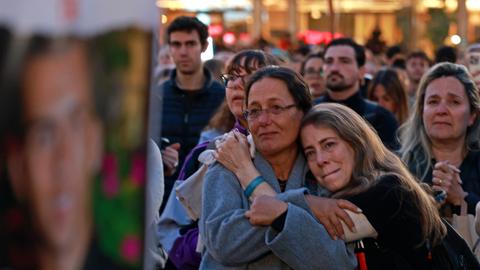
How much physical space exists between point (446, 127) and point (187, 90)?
3109mm

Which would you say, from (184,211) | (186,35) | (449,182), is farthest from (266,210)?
(186,35)

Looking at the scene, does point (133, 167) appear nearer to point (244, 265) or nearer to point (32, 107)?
point (32, 107)

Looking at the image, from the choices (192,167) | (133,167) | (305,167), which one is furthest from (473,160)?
(133,167)

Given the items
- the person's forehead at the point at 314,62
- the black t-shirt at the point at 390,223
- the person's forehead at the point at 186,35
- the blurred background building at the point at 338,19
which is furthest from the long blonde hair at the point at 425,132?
the blurred background building at the point at 338,19

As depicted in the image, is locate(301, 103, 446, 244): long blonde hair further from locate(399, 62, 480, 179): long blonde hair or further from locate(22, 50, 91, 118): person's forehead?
locate(22, 50, 91, 118): person's forehead

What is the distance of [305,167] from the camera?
4.46 meters

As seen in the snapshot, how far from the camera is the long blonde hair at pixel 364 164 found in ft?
14.3

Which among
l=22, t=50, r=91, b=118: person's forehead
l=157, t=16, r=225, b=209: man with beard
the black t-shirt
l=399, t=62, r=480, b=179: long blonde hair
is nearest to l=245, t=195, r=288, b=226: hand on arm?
the black t-shirt

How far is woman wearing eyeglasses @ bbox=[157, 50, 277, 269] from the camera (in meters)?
5.52

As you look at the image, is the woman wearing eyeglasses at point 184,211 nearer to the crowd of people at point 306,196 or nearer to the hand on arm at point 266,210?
the crowd of people at point 306,196

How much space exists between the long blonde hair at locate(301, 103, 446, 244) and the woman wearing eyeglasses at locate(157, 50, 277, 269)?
1.06 metres

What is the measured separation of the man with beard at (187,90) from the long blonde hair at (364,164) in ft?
12.6

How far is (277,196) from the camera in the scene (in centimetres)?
419

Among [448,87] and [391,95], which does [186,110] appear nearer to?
[391,95]
